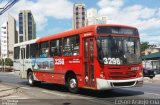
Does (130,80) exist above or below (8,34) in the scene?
below

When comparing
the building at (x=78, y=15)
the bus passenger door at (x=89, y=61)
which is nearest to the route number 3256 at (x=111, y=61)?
the bus passenger door at (x=89, y=61)

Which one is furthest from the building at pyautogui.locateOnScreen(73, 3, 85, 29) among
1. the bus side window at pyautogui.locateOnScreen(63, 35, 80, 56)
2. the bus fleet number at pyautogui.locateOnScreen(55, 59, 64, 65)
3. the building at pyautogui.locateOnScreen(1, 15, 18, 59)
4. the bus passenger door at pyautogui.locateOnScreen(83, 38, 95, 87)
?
the bus passenger door at pyautogui.locateOnScreen(83, 38, 95, 87)

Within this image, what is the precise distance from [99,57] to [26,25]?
51183mm

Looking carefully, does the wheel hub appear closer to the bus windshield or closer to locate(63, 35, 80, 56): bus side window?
locate(63, 35, 80, 56): bus side window

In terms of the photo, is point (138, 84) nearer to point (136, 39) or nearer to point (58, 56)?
point (136, 39)

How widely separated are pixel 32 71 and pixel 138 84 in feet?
30.8

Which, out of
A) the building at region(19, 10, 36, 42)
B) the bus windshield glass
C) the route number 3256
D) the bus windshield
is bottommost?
the route number 3256

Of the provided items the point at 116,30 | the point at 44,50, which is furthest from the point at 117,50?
the point at 44,50

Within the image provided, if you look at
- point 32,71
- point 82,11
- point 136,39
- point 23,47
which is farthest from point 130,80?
point 82,11

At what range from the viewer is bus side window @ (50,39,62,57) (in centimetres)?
2066

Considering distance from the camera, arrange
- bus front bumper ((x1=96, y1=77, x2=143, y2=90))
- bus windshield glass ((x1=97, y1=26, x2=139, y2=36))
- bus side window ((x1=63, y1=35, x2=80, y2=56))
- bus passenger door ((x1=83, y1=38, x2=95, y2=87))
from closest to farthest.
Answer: bus front bumper ((x1=96, y1=77, x2=143, y2=90))
bus windshield glass ((x1=97, y1=26, x2=139, y2=36))
bus passenger door ((x1=83, y1=38, x2=95, y2=87))
bus side window ((x1=63, y1=35, x2=80, y2=56))

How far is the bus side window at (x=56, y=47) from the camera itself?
67.8ft

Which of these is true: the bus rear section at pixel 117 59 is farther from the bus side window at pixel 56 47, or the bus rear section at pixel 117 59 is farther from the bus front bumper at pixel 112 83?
the bus side window at pixel 56 47

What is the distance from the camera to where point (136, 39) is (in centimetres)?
1809
